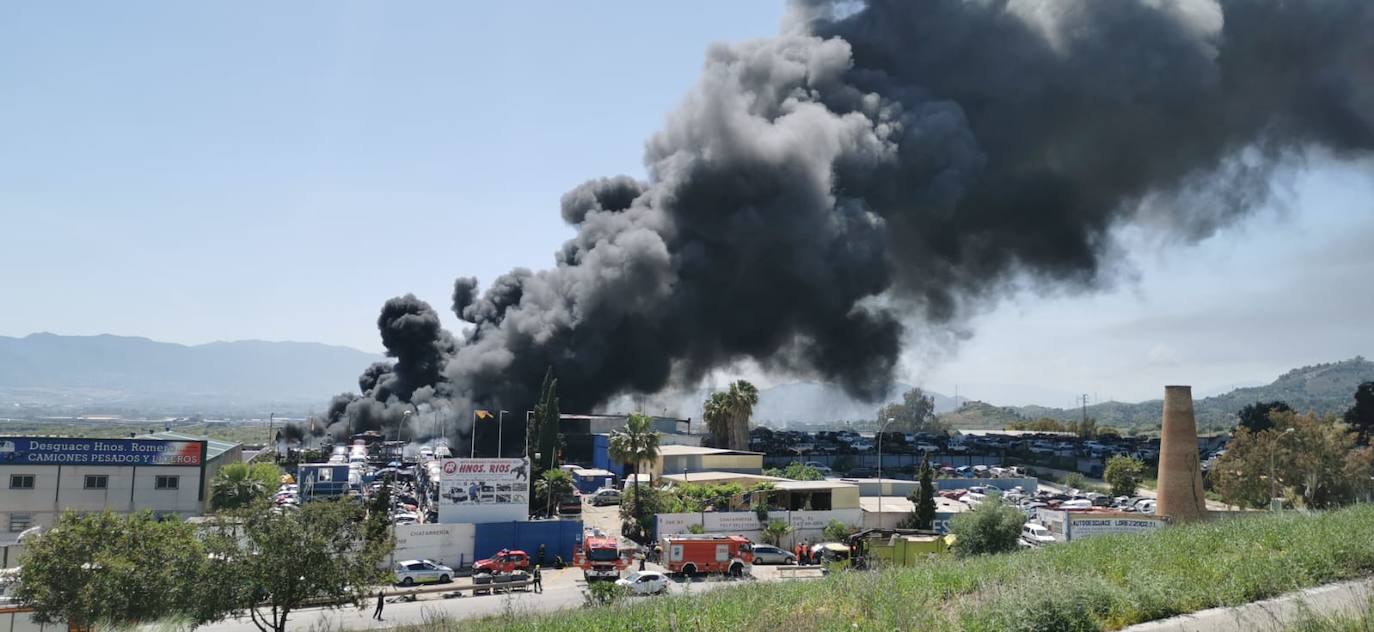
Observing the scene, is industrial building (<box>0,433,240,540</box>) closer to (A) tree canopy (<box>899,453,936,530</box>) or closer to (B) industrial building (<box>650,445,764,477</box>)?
(B) industrial building (<box>650,445,764,477</box>)

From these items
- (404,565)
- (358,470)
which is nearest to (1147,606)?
(404,565)

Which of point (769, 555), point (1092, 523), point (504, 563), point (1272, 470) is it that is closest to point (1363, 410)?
point (1272, 470)

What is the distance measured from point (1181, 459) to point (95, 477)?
1672 inches

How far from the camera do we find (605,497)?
50094 millimetres

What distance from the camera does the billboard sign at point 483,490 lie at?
34844 mm

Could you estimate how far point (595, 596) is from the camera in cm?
2286

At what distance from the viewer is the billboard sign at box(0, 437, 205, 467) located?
37.8 meters

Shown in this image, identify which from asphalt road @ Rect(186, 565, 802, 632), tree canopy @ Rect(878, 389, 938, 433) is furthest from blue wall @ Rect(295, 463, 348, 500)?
tree canopy @ Rect(878, 389, 938, 433)

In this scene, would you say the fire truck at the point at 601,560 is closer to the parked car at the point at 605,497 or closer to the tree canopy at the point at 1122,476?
the parked car at the point at 605,497

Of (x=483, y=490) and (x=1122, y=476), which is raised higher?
(x=483, y=490)

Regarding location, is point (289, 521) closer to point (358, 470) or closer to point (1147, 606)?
point (1147, 606)

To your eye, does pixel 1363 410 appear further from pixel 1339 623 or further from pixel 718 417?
pixel 1339 623

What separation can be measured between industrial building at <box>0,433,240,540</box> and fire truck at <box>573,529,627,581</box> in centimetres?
1867

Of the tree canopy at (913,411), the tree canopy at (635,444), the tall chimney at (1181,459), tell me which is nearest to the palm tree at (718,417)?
the tree canopy at (635,444)
